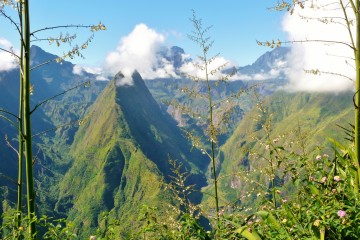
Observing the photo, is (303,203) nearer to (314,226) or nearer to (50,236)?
(314,226)

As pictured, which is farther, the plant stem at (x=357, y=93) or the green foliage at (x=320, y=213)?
the plant stem at (x=357, y=93)

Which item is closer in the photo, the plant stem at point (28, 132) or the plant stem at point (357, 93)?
the plant stem at point (357, 93)

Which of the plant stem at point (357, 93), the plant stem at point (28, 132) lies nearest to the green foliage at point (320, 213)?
the plant stem at point (357, 93)

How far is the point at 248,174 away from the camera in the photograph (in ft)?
32.6

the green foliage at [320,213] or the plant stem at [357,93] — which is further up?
the plant stem at [357,93]

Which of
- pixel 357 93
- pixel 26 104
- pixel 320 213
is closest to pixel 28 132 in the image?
pixel 26 104

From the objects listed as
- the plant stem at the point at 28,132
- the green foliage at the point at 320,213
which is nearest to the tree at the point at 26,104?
the plant stem at the point at 28,132

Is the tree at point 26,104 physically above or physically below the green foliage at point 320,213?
above

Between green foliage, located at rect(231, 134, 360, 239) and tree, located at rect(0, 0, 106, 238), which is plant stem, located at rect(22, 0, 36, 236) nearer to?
tree, located at rect(0, 0, 106, 238)

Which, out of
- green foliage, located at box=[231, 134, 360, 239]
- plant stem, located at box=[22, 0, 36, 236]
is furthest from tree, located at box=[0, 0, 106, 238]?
green foliage, located at box=[231, 134, 360, 239]

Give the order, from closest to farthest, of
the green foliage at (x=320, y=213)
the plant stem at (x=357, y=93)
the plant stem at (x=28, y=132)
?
the green foliage at (x=320, y=213), the plant stem at (x=357, y=93), the plant stem at (x=28, y=132)

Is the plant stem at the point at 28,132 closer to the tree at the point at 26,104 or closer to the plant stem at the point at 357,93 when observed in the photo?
the tree at the point at 26,104

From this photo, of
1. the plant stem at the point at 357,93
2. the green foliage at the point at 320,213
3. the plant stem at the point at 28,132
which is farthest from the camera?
the plant stem at the point at 28,132

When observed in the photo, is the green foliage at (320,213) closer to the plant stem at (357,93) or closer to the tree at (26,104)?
the plant stem at (357,93)
